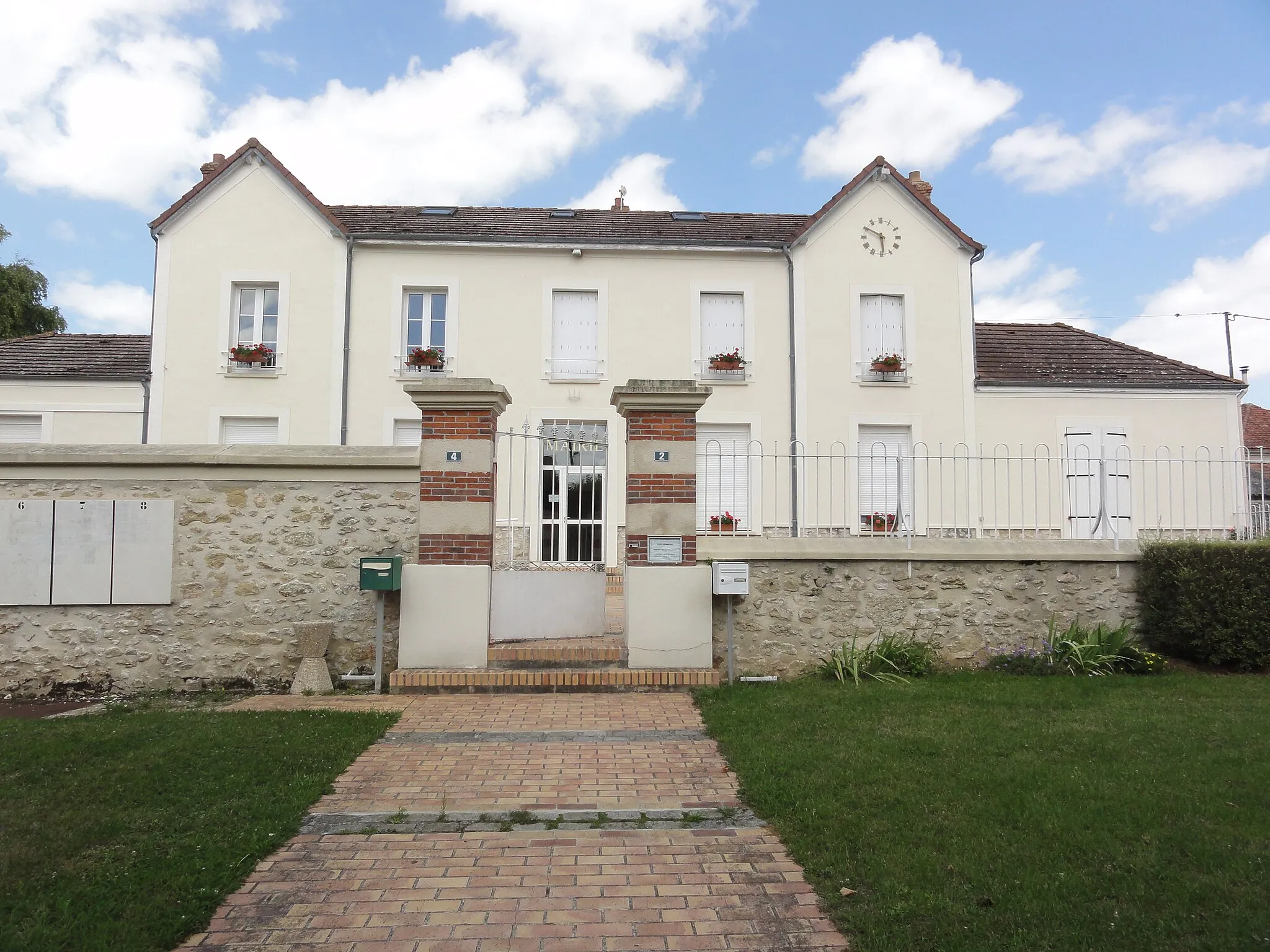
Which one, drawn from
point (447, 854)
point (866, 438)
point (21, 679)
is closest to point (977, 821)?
point (447, 854)

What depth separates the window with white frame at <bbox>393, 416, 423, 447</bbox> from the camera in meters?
14.9

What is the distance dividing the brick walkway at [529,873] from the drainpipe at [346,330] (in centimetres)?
1059

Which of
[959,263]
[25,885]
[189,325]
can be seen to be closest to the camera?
[25,885]

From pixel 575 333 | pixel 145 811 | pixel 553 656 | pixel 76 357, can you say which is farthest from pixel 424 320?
pixel 145 811

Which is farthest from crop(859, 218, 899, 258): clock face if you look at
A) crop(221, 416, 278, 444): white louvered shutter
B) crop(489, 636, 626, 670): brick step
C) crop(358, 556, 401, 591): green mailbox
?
crop(358, 556, 401, 591): green mailbox

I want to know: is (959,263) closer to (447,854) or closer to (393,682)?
(393,682)

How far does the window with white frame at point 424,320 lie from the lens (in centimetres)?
1513

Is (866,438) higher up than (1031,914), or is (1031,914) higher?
(866,438)

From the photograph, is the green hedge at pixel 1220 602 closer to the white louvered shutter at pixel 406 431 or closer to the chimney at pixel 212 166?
the white louvered shutter at pixel 406 431

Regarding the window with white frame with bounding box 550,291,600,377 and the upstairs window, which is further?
the window with white frame with bounding box 550,291,600,377

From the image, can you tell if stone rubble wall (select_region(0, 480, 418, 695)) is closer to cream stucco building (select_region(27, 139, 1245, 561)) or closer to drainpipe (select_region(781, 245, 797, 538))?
cream stucco building (select_region(27, 139, 1245, 561))

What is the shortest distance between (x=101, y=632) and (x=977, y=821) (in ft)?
23.6

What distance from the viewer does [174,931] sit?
9.18ft

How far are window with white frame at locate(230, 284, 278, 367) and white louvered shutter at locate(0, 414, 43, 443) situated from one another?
4034 mm
